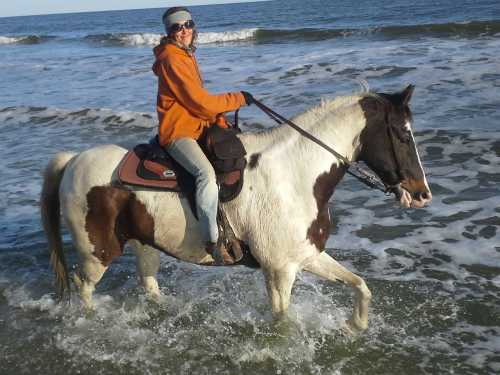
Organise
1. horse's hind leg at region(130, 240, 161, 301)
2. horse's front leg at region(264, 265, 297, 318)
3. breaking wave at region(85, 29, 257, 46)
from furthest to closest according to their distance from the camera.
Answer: breaking wave at region(85, 29, 257, 46) < horse's hind leg at region(130, 240, 161, 301) < horse's front leg at region(264, 265, 297, 318)

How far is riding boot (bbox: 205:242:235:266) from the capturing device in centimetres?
425

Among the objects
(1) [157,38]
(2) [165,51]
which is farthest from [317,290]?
(1) [157,38]

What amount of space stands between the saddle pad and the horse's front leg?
1016 millimetres

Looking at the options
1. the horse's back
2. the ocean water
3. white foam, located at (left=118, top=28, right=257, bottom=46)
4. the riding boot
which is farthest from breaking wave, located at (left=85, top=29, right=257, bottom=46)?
the riding boot

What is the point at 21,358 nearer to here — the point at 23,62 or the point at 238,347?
the point at 238,347

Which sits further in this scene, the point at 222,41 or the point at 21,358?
the point at 222,41

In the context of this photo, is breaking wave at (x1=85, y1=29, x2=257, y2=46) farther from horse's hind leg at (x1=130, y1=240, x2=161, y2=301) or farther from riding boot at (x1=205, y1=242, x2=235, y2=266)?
riding boot at (x1=205, y1=242, x2=235, y2=266)

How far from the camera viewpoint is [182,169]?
4.24 meters

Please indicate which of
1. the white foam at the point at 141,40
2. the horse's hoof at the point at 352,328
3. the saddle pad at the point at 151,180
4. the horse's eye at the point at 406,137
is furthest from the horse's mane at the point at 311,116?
the white foam at the point at 141,40

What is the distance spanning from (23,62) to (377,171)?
2877 cm

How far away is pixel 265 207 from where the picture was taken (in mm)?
4121

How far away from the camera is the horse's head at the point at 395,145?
3.93 m

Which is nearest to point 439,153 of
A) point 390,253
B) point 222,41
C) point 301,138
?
point 390,253

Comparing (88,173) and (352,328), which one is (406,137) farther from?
(88,173)
